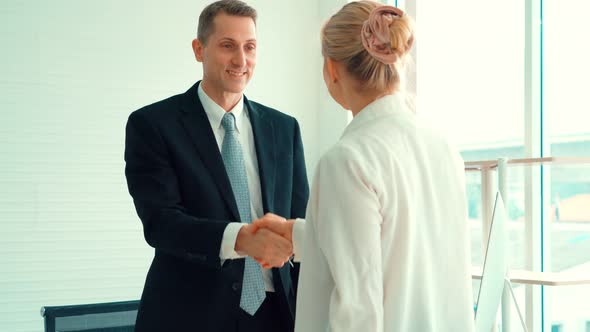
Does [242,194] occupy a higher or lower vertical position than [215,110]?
lower

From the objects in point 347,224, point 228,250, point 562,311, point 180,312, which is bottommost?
point 562,311

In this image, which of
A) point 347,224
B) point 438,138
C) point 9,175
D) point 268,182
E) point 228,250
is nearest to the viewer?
point 347,224

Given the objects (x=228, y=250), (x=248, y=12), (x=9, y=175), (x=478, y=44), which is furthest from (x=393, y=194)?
(x=9, y=175)

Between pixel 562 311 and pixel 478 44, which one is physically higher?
pixel 478 44

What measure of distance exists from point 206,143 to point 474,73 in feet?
8.84

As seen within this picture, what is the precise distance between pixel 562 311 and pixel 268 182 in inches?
95.5

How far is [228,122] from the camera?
195cm

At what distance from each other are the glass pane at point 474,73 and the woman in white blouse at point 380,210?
265 cm

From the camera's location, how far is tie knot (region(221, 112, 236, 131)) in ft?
6.38

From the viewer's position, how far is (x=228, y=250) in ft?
5.67

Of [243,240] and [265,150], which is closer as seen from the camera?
[243,240]

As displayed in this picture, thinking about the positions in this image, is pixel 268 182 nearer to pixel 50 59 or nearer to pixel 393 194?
pixel 393 194

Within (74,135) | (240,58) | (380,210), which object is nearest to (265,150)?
(240,58)

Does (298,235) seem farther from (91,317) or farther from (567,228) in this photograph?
(567,228)
